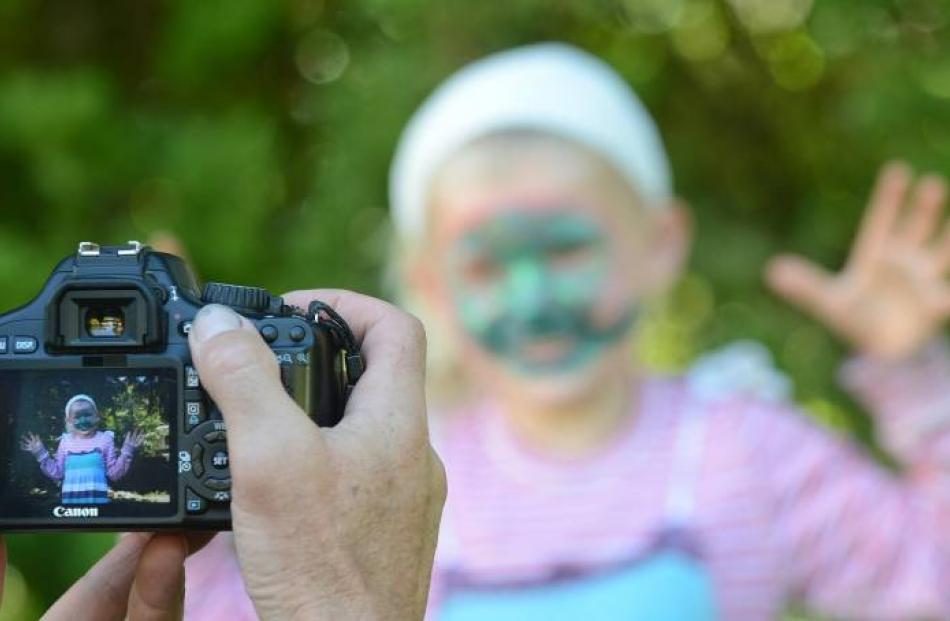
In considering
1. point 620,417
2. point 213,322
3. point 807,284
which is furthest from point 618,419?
point 213,322

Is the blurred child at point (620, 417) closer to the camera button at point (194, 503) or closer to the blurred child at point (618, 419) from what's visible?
the blurred child at point (618, 419)

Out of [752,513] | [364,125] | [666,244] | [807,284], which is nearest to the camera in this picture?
[752,513]

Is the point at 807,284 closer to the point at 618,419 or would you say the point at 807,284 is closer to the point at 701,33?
the point at 618,419

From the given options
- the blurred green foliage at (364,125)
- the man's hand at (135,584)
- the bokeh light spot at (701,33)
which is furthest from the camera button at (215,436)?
the bokeh light spot at (701,33)

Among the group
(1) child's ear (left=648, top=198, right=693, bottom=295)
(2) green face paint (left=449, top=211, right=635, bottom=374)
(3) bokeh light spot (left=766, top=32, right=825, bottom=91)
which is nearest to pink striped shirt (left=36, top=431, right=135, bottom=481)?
(2) green face paint (left=449, top=211, right=635, bottom=374)

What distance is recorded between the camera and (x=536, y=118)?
2.12m

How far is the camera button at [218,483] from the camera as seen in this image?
37.7 inches

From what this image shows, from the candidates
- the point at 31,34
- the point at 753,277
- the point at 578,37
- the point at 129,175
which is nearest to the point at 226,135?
the point at 129,175

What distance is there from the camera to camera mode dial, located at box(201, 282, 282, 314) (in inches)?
38.4

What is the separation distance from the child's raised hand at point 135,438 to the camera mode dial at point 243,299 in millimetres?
103

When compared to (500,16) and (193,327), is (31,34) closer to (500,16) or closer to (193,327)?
(500,16)

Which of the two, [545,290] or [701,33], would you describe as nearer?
[545,290]

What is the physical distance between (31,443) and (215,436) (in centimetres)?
15

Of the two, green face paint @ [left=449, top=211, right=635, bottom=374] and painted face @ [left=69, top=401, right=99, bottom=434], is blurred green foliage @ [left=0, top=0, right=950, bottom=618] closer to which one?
green face paint @ [left=449, top=211, right=635, bottom=374]
